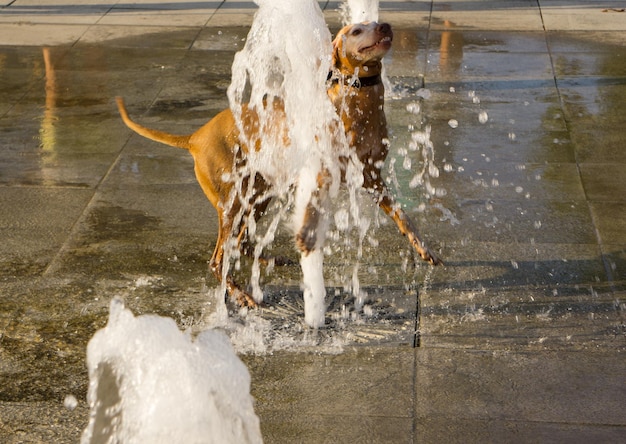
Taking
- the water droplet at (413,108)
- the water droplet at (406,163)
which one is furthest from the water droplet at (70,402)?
the water droplet at (413,108)

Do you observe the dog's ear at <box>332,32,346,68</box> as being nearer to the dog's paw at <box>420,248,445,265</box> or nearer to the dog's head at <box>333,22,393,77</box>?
the dog's head at <box>333,22,393,77</box>

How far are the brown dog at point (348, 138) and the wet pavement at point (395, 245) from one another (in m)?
0.36

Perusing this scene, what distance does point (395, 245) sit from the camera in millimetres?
6371

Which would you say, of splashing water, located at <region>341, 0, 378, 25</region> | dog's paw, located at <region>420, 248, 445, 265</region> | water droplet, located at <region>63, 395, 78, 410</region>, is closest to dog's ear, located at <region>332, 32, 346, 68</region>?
dog's paw, located at <region>420, 248, 445, 265</region>

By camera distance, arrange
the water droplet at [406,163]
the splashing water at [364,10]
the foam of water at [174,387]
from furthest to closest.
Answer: the splashing water at [364,10], the water droplet at [406,163], the foam of water at [174,387]

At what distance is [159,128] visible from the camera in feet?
27.4

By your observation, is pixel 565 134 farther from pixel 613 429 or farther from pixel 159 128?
pixel 613 429

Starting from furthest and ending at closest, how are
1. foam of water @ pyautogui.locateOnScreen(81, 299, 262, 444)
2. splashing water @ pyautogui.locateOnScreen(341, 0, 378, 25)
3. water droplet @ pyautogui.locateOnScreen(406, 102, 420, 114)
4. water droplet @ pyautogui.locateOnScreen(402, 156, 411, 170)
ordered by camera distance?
splashing water @ pyautogui.locateOnScreen(341, 0, 378, 25)
water droplet @ pyautogui.locateOnScreen(406, 102, 420, 114)
water droplet @ pyautogui.locateOnScreen(402, 156, 411, 170)
foam of water @ pyautogui.locateOnScreen(81, 299, 262, 444)

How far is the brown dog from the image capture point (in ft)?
17.0

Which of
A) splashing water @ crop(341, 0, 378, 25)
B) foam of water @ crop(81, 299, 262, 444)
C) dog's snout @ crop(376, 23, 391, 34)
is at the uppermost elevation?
dog's snout @ crop(376, 23, 391, 34)

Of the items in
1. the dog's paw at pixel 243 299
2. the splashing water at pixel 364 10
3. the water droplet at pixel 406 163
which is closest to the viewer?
the dog's paw at pixel 243 299

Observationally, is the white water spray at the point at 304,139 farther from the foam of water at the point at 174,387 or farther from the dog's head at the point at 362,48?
the foam of water at the point at 174,387

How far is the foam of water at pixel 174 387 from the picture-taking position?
377cm

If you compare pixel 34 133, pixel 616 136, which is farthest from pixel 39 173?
pixel 616 136
